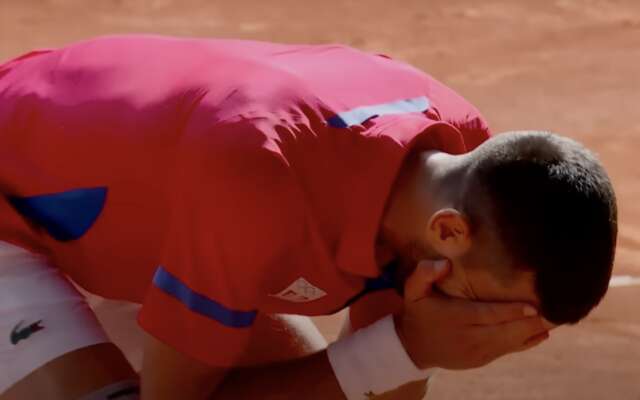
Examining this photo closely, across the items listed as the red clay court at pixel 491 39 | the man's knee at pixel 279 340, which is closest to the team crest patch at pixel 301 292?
the man's knee at pixel 279 340

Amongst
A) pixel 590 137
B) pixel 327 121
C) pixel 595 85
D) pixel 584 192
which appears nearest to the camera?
pixel 584 192

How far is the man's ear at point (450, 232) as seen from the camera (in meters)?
1.85

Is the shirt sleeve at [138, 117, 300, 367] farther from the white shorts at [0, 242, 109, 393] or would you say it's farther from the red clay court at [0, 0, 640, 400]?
the red clay court at [0, 0, 640, 400]

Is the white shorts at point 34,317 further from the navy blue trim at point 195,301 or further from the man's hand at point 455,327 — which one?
the man's hand at point 455,327

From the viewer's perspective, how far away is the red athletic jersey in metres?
1.91

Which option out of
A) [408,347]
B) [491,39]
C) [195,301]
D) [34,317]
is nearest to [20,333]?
[34,317]

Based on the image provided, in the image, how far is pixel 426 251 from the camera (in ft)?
6.41

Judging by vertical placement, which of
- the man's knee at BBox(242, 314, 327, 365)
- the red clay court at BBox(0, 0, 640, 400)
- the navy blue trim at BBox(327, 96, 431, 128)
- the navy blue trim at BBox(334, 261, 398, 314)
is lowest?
the red clay court at BBox(0, 0, 640, 400)

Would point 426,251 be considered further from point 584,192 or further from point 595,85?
point 595,85

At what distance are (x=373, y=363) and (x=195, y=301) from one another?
29 cm

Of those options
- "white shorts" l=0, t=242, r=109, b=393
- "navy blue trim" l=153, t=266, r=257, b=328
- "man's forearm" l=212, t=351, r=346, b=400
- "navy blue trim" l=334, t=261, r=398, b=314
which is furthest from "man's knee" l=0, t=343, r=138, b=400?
"navy blue trim" l=334, t=261, r=398, b=314

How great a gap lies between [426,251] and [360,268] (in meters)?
0.09

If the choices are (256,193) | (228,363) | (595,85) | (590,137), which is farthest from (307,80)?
(595,85)

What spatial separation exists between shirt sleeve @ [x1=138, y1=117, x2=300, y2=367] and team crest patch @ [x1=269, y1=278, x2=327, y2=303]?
0.05 meters
